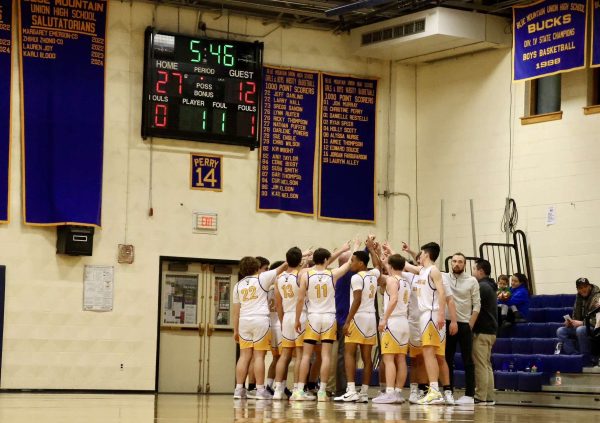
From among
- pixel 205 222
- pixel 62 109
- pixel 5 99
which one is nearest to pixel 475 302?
pixel 205 222

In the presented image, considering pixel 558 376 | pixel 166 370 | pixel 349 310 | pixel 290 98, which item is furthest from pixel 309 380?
pixel 290 98

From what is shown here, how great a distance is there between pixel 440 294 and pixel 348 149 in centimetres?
848

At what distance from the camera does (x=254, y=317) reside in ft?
51.0

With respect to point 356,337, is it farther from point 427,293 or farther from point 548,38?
point 548,38

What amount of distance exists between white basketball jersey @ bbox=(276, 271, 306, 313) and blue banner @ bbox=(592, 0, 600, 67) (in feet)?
23.2

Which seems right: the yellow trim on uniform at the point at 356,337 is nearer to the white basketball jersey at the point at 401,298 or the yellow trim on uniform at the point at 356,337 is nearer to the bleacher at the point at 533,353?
the white basketball jersey at the point at 401,298

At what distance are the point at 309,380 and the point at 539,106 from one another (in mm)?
7786

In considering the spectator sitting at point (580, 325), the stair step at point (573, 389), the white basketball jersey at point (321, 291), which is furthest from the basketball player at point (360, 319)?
the spectator sitting at point (580, 325)

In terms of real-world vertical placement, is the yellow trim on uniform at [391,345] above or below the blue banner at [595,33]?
below

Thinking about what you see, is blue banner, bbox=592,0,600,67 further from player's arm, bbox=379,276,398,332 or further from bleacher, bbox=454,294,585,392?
player's arm, bbox=379,276,398,332

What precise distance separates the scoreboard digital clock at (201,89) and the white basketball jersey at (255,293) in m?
5.92

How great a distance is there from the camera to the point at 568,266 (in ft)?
66.1

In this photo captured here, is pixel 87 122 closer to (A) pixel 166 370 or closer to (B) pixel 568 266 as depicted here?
(A) pixel 166 370

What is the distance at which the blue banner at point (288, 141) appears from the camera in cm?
2184
